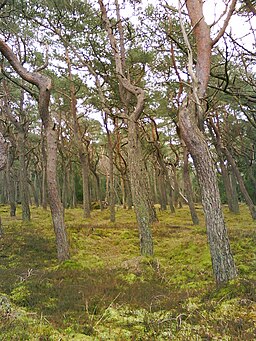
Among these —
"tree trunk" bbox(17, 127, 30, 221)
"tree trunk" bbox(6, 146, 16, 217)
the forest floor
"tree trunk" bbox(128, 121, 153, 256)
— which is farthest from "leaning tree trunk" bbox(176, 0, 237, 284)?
"tree trunk" bbox(6, 146, 16, 217)

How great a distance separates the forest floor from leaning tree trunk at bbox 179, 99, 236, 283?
34 cm

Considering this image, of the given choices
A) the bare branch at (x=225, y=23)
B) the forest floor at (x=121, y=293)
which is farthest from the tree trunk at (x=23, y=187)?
the bare branch at (x=225, y=23)

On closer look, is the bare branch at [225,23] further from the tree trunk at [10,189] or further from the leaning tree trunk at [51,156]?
the tree trunk at [10,189]

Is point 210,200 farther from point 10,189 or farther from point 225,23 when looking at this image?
point 10,189

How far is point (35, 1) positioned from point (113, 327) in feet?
36.8

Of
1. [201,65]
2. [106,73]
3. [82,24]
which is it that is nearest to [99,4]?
[82,24]

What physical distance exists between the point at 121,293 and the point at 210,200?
8.20 feet

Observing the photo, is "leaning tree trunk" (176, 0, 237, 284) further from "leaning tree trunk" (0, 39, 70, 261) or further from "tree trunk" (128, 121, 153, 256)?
"leaning tree trunk" (0, 39, 70, 261)

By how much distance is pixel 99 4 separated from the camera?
11383mm

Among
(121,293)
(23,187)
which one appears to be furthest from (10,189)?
(121,293)

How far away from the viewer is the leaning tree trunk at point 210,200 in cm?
544

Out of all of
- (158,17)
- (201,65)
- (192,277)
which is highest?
(158,17)

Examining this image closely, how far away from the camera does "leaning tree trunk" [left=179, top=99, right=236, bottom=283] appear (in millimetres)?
5438

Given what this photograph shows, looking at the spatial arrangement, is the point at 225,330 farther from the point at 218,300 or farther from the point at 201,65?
the point at 201,65
